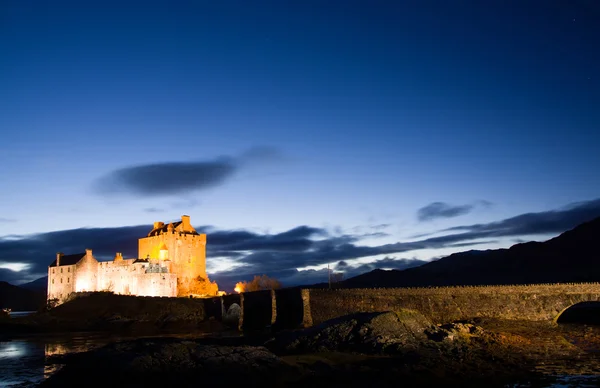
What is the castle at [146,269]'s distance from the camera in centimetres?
7412

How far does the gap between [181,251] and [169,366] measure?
55.4 metres

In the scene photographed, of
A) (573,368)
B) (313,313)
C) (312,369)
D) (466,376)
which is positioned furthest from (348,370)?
(313,313)

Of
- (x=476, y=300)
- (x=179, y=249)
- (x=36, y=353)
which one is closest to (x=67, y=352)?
(x=36, y=353)

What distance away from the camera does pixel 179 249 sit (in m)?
81.0

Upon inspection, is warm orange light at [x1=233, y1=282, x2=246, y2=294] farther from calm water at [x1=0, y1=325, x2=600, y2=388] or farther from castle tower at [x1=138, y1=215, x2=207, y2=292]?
calm water at [x1=0, y1=325, x2=600, y2=388]

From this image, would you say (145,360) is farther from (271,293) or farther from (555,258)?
(555,258)

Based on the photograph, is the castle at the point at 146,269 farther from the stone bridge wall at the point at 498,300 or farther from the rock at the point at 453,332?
the rock at the point at 453,332

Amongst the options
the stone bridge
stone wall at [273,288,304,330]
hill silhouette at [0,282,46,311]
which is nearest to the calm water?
the stone bridge

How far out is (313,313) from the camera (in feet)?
164

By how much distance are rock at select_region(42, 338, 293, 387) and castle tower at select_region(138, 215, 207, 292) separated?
50138 mm

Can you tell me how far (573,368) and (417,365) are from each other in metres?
8.64

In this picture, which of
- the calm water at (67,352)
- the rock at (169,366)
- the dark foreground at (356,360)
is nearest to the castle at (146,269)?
the calm water at (67,352)

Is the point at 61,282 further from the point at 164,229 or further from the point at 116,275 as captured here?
the point at 164,229

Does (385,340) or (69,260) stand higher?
(69,260)
